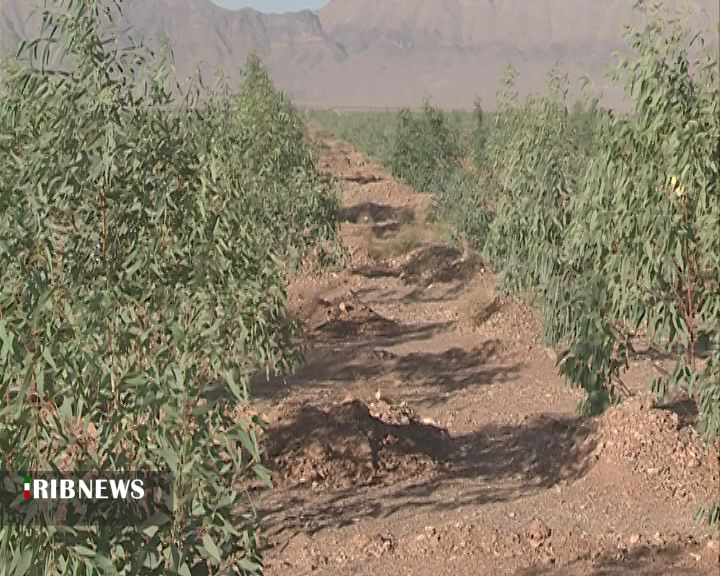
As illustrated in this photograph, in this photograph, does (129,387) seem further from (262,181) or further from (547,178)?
(262,181)

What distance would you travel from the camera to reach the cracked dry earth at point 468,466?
8.58 meters

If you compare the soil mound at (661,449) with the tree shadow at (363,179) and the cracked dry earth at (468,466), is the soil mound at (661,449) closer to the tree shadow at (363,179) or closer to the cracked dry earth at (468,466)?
the cracked dry earth at (468,466)

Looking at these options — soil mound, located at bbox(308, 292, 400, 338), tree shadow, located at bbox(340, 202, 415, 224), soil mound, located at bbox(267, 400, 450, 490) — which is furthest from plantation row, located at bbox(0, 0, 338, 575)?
tree shadow, located at bbox(340, 202, 415, 224)

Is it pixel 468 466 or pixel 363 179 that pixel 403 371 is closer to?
pixel 468 466

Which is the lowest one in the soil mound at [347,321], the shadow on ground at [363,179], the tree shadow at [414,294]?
the tree shadow at [414,294]

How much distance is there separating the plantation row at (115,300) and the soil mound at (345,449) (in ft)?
10.5

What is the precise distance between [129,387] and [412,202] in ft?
101

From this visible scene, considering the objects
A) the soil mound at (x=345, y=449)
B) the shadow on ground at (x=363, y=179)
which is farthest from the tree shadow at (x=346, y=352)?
the shadow on ground at (x=363, y=179)

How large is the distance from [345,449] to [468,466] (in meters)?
1.47

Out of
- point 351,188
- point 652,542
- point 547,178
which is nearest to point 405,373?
point 547,178

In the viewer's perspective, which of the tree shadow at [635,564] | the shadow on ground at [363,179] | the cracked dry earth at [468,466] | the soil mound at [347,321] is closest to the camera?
the tree shadow at [635,564]

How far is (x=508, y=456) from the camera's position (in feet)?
38.0

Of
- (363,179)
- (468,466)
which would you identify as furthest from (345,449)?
(363,179)

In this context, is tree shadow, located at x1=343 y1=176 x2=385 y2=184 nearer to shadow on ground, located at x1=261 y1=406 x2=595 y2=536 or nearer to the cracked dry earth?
the cracked dry earth
